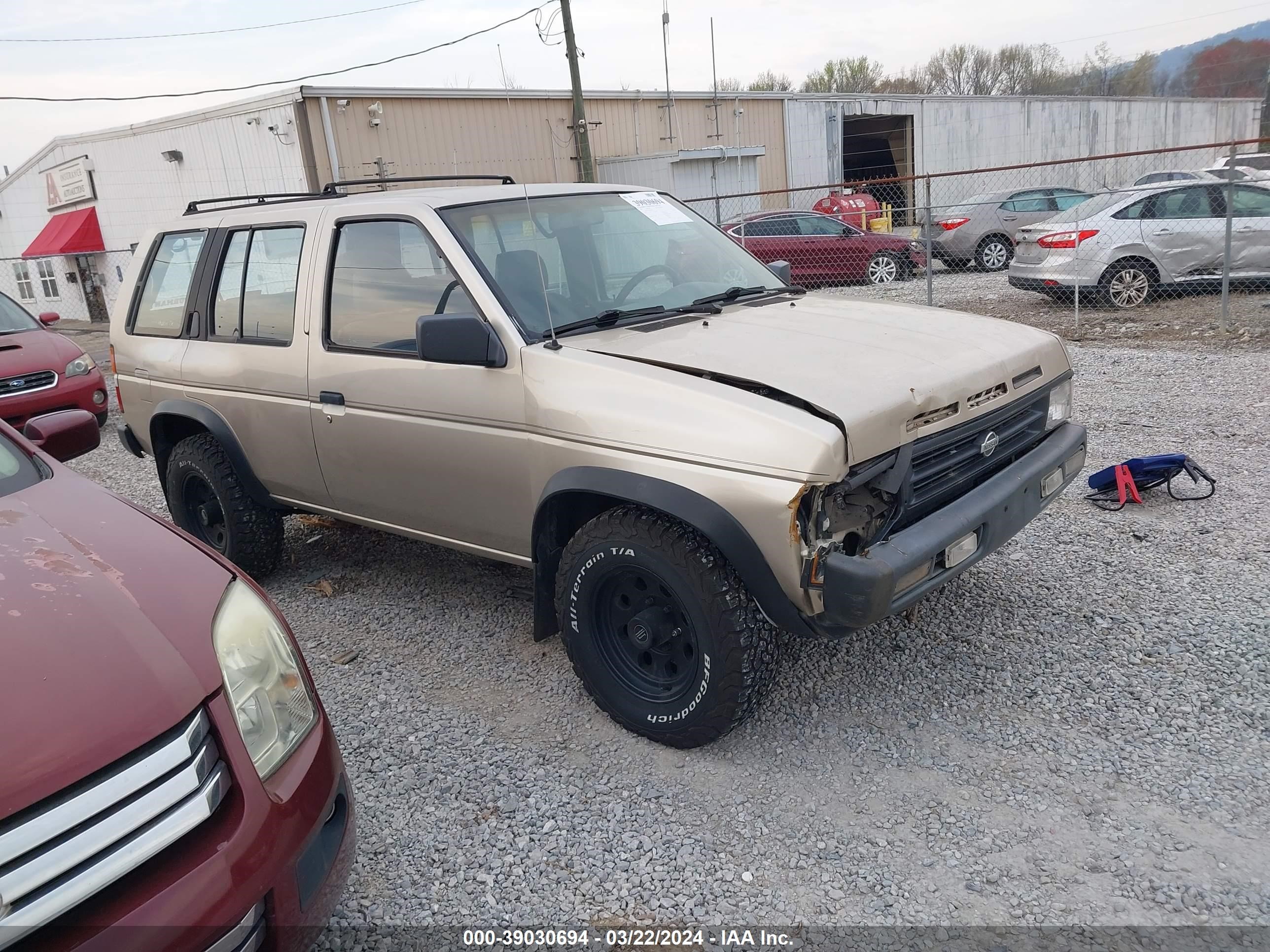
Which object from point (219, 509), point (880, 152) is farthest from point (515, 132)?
point (219, 509)

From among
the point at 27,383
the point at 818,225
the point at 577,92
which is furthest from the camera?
the point at 577,92

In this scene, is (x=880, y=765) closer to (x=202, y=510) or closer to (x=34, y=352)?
(x=202, y=510)

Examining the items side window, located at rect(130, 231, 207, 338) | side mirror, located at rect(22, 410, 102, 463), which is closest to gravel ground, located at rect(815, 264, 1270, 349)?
side window, located at rect(130, 231, 207, 338)

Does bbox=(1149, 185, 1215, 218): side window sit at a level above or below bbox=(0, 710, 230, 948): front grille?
above

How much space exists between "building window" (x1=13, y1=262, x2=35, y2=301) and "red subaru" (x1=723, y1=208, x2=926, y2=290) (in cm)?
2545

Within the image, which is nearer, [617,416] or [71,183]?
[617,416]

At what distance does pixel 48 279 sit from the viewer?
29172 millimetres

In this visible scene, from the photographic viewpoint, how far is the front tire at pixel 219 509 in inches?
186

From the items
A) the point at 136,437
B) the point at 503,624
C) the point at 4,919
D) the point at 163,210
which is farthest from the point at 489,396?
the point at 163,210

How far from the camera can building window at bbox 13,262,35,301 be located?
29.9 meters

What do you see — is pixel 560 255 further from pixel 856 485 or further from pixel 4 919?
pixel 4 919

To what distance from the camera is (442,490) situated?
12.3 ft

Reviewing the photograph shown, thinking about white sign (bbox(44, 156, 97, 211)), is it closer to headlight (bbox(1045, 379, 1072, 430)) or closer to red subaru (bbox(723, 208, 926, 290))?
red subaru (bbox(723, 208, 926, 290))

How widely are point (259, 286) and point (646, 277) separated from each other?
1.91m
